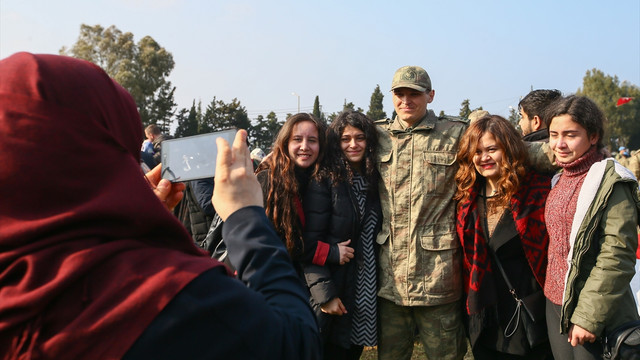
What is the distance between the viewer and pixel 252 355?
3.28ft

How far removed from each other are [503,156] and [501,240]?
0.58 meters

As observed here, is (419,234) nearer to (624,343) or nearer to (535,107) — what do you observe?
(624,343)

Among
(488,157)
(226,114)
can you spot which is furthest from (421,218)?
(226,114)

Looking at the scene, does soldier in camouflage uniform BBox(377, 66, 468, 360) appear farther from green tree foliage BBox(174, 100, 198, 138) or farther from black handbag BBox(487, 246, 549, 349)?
green tree foliage BBox(174, 100, 198, 138)

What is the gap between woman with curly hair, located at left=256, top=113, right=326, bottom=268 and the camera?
3375 millimetres

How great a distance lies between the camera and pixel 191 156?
5.51ft

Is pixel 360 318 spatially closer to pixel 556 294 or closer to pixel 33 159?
pixel 556 294

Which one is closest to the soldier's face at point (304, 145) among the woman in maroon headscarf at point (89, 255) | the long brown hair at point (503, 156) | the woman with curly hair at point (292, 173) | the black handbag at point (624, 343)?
the woman with curly hair at point (292, 173)

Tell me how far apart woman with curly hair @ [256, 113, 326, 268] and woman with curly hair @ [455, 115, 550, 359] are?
1115 millimetres

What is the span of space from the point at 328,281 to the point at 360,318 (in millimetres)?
401

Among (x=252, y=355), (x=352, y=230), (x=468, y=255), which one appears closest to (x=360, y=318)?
(x=352, y=230)

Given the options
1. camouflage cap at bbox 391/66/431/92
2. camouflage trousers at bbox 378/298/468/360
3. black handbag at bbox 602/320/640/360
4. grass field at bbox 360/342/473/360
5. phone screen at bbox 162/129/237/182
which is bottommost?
grass field at bbox 360/342/473/360

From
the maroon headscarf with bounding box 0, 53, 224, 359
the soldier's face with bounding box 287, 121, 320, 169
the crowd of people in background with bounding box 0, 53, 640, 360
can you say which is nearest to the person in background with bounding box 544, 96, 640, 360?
the crowd of people in background with bounding box 0, 53, 640, 360

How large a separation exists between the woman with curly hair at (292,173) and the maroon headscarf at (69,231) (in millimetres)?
2368
